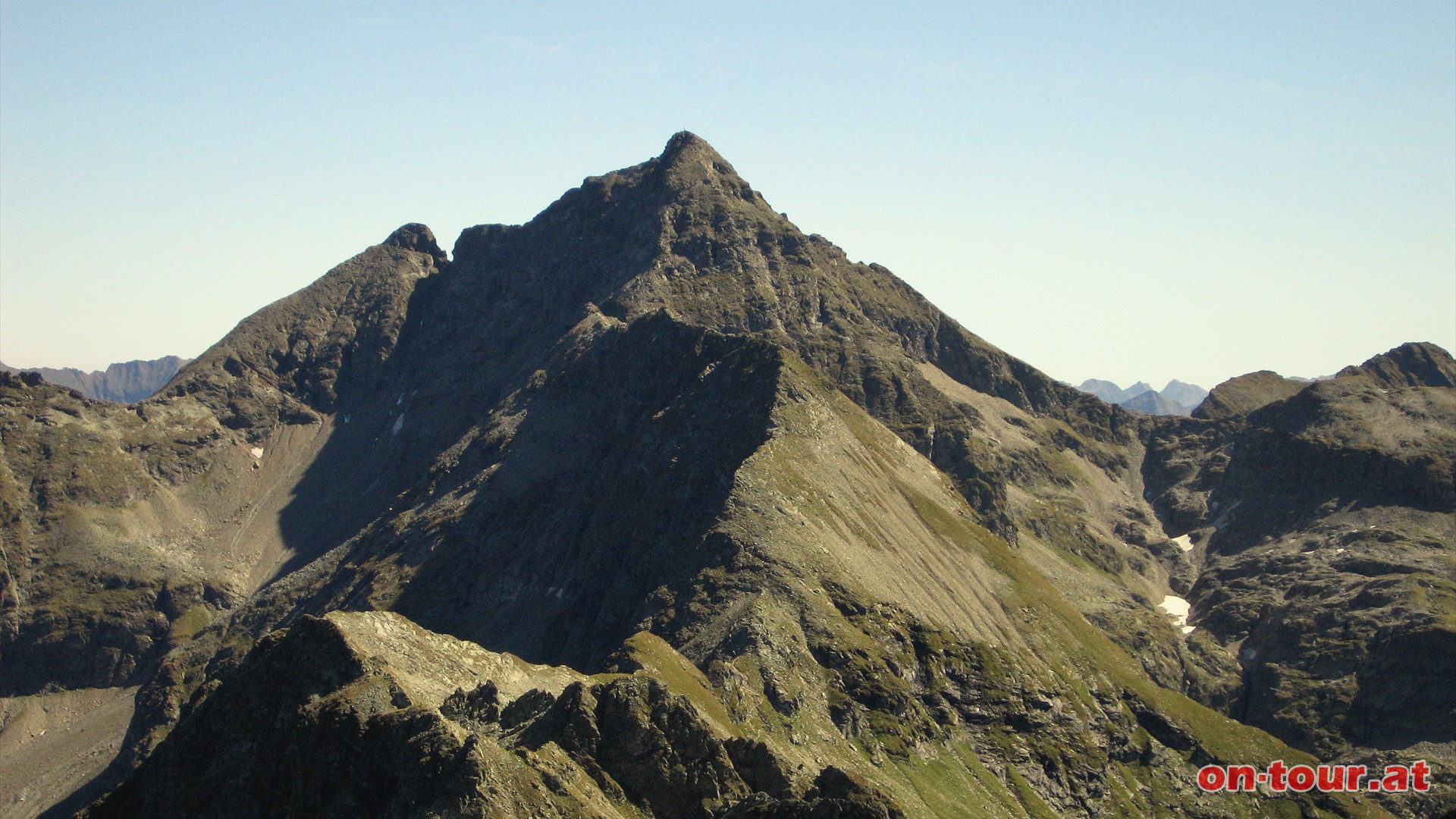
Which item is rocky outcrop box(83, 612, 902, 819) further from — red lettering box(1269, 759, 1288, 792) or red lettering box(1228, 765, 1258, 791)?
red lettering box(1269, 759, 1288, 792)

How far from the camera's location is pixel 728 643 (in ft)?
474

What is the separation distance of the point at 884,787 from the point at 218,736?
230ft

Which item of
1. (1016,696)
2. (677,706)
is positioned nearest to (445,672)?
(677,706)

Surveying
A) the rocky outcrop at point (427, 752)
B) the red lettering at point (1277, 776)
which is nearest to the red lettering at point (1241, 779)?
the red lettering at point (1277, 776)

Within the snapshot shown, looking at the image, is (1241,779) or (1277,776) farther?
(1277,776)

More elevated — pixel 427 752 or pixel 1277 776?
pixel 427 752

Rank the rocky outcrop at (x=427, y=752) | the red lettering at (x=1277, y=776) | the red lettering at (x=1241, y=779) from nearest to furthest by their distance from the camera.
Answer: the rocky outcrop at (x=427, y=752) < the red lettering at (x=1241, y=779) < the red lettering at (x=1277, y=776)

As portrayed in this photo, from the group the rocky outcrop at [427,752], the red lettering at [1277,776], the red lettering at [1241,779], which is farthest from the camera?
the red lettering at [1277,776]

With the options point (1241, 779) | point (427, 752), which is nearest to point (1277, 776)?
point (1241, 779)

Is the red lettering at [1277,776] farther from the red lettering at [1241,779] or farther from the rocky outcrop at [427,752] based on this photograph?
the rocky outcrop at [427,752]

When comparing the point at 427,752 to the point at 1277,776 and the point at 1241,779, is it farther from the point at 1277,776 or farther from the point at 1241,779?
the point at 1277,776

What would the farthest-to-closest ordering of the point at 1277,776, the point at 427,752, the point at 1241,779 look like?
1. the point at 1277,776
2. the point at 1241,779
3. the point at 427,752

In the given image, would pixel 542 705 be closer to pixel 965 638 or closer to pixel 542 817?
pixel 542 817

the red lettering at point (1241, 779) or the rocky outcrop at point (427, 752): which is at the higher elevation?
the rocky outcrop at point (427, 752)
